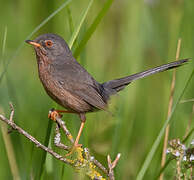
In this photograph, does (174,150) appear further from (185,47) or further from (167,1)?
(167,1)

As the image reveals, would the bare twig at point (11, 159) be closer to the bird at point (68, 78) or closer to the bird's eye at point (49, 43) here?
the bird at point (68, 78)

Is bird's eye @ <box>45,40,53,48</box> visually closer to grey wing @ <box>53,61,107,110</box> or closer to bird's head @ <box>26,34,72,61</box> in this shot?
bird's head @ <box>26,34,72,61</box>

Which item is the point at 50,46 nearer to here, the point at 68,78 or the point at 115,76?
the point at 68,78

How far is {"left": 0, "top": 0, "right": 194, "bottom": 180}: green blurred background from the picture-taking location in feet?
15.7

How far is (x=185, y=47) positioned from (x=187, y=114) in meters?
0.90

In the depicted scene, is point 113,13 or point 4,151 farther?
point 113,13

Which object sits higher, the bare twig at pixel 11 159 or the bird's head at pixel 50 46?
the bird's head at pixel 50 46

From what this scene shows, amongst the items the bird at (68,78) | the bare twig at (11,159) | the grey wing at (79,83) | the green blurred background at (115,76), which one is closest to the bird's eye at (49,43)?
the bird at (68,78)

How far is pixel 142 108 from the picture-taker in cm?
627

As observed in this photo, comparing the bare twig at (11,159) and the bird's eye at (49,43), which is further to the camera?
the bird's eye at (49,43)

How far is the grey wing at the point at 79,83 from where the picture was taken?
511 cm

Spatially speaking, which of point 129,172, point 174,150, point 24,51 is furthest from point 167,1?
point 174,150

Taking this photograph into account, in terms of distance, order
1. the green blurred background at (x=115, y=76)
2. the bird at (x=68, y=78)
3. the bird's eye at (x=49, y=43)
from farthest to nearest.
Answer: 1. the bird's eye at (x=49, y=43)
2. the bird at (x=68, y=78)
3. the green blurred background at (x=115, y=76)

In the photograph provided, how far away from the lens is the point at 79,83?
5180 mm
